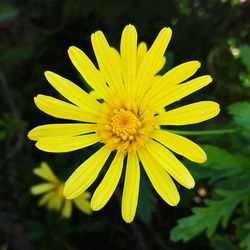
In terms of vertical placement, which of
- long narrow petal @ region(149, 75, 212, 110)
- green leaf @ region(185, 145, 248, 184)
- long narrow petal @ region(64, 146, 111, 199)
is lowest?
green leaf @ region(185, 145, 248, 184)

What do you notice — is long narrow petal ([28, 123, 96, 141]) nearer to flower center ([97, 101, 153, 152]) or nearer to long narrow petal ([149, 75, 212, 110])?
flower center ([97, 101, 153, 152])

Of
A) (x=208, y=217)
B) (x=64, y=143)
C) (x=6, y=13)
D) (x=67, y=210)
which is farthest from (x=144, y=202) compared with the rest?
(x=6, y=13)

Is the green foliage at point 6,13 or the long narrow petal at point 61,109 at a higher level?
the green foliage at point 6,13

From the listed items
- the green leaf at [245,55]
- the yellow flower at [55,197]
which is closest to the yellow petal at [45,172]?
the yellow flower at [55,197]

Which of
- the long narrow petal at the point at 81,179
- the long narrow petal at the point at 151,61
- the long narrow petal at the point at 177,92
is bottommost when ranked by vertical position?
the long narrow petal at the point at 81,179

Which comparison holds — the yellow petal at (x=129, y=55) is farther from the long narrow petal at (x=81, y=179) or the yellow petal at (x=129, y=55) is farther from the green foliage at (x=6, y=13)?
the green foliage at (x=6, y=13)

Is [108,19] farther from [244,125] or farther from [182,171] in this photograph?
[182,171]

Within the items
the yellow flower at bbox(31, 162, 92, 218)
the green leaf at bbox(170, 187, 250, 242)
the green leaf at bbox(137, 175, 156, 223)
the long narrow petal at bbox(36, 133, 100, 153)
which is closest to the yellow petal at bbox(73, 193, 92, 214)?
the yellow flower at bbox(31, 162, 92, 218)
